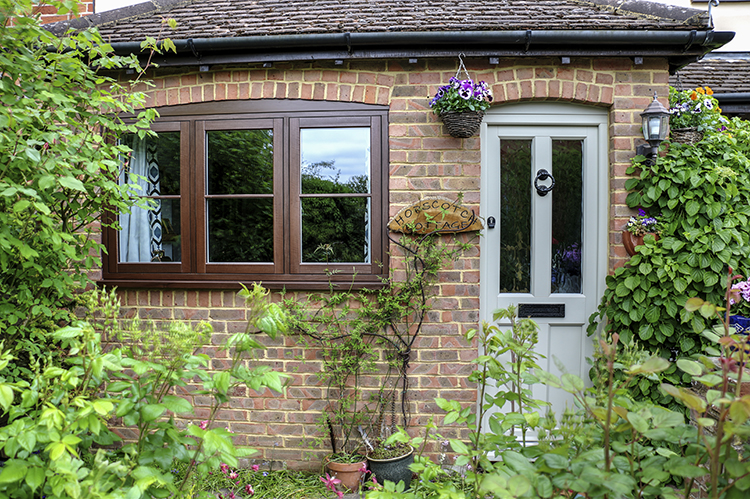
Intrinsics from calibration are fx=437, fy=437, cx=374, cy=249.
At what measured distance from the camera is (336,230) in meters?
3.49

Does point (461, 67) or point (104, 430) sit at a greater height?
point (461, 67)

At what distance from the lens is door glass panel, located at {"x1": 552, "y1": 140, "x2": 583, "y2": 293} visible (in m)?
3.49

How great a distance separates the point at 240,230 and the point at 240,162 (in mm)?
558

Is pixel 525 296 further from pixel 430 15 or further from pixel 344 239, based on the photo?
pixel 430 15

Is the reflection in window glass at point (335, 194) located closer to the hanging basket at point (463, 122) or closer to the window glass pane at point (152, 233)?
the hanging basket at point (463, 122)

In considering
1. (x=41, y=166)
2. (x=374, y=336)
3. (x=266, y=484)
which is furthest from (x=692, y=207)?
(x=41, y=166)

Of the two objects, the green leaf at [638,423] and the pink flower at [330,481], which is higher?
the green leaf at [638,423]

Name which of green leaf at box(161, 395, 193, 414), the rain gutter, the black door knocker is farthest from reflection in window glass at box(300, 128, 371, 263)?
green leaf at box(161, 395, 193, 414)

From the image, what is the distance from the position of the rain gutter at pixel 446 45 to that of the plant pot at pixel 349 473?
2.97 m

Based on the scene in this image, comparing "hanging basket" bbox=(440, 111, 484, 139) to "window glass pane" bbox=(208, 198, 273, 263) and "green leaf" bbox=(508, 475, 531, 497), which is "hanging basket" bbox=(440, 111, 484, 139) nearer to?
"window glass pane" bbox=(208, 198, 273, 263)

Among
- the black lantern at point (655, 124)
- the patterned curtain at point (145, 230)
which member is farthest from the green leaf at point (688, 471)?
the patterned curtain at point (145, 230)

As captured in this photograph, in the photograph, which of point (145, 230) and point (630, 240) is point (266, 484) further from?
point (630, 240)

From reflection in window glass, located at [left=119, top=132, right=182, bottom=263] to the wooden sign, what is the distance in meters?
1.86

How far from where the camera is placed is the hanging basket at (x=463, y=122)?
3100 mm
